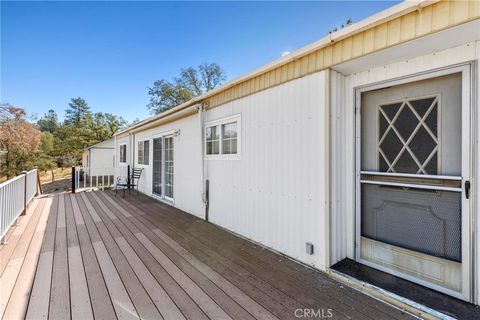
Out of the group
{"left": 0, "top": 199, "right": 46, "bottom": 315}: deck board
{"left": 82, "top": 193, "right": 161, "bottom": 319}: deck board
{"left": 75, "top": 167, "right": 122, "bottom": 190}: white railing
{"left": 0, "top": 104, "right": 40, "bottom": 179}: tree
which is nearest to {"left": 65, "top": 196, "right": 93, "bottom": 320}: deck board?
{"left": 82, "top": 193, "right": 161, "bottom": 319}: deck board

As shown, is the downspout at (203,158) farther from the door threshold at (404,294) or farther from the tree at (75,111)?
the tree at (75,111)

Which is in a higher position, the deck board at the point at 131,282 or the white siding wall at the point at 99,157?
the white siding wall at the point at 99,157

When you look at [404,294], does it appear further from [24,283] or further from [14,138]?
[14,138]

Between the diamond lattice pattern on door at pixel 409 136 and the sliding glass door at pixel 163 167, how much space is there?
199 inches

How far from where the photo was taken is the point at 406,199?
7.32 ft

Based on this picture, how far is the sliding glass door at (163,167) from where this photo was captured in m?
6.20

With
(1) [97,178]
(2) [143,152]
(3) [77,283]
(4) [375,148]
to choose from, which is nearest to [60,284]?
(3) [77,283]

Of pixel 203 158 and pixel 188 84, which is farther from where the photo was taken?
pixel 188 84

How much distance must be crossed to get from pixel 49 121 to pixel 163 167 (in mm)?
48922

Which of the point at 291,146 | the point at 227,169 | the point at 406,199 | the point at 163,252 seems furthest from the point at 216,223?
the point at 406,199

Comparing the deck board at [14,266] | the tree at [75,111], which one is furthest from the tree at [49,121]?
the deck board at [14,266]

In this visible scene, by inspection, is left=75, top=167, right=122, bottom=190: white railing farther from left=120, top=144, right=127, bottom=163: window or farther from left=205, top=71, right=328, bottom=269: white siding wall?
left=205, top=71, right=328, bottom=269: white siding wall

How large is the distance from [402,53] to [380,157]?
1023mm

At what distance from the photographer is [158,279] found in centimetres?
230
